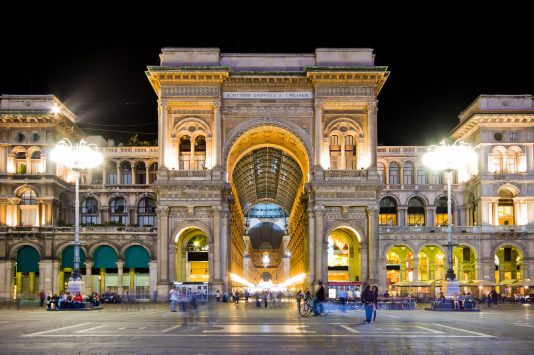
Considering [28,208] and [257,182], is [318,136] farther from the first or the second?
[257,182]

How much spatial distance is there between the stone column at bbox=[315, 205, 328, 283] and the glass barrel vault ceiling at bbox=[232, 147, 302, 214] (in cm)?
1928

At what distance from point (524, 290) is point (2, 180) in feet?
198

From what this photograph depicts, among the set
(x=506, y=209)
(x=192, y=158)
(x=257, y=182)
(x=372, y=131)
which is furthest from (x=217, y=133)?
(x=257, y=182)

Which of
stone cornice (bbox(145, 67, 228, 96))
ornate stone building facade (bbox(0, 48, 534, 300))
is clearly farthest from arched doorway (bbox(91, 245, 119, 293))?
stone cornice (bbox(145, 67, 228, 96))

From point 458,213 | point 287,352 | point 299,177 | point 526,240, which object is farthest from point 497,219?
point 287,352

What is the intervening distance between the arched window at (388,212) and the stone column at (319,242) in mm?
32400

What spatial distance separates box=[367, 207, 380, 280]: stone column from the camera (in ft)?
224

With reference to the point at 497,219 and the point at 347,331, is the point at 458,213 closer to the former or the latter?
the point at 497,219

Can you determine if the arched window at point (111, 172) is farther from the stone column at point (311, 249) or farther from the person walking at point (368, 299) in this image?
the person walking at point (368, 299)

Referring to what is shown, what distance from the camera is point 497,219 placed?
284 ft

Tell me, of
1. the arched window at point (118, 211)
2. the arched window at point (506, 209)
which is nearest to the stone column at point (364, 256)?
the arched window at point (506, 209)

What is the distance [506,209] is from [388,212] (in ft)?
54.6

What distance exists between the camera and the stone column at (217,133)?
69.9 metres

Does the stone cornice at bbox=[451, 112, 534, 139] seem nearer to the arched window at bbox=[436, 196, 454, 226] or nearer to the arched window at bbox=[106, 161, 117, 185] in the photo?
the arched window at bbox=[436, 196, 454, 226]
